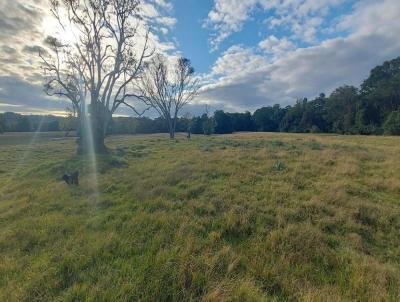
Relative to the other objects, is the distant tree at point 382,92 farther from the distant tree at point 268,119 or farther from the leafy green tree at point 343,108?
the distant tree at point 268,119

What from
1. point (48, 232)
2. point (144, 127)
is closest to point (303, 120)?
point (144, 127)

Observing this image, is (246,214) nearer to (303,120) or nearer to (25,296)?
(25,296)

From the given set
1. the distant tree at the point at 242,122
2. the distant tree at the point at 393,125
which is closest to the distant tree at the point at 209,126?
the distant tree at the point at 242,122

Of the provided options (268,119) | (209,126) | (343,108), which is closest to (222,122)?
(209,126)

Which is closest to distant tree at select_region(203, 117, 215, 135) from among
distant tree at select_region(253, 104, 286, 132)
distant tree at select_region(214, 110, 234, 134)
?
distant tree at select_region(214, 110, 234, 134)

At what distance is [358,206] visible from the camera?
5844 mm

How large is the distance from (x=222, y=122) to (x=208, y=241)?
75.8m

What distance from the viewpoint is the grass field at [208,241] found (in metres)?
3.25

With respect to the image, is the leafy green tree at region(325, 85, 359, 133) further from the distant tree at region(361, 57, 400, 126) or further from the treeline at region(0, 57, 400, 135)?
the distant tree at region(361, 57, 400, 126)

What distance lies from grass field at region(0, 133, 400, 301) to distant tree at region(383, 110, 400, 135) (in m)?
43.6

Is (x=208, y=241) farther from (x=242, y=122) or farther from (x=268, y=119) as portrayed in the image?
(x=268, y=119)

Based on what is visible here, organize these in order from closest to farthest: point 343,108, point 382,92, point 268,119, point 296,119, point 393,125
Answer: point 393,125 → point 382,92 → point 343,108 → point 296,119 → point 268,119

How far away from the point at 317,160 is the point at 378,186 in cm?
413

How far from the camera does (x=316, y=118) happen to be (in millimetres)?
68562
